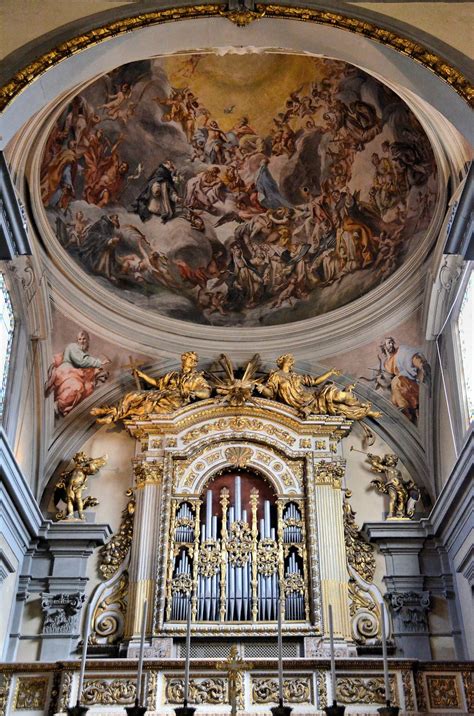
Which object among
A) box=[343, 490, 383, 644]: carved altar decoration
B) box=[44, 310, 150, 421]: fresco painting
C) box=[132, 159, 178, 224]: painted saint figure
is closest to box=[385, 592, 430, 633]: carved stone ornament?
box=[343, 490, 383, 644]: carved altar decoration

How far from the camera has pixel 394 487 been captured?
49.6 ft

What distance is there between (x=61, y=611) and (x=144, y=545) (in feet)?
5.72

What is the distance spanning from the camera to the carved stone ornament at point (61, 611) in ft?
45.4

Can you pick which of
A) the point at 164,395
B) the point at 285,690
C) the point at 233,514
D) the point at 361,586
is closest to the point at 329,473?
the point at 233,514

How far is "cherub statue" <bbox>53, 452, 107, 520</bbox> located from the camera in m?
15.0

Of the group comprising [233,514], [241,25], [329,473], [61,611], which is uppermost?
[241,25]

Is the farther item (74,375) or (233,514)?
(74,375)

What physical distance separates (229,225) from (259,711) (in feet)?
30.2

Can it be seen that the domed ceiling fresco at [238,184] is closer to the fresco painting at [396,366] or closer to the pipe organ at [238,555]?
the fresco painting at [396,366]

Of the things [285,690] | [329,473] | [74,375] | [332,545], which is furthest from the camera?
[74,375]

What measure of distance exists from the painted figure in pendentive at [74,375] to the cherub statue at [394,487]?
5494 mm

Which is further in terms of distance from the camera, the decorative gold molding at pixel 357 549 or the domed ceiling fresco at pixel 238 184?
the domed ceiling fresco at pixel 238 184

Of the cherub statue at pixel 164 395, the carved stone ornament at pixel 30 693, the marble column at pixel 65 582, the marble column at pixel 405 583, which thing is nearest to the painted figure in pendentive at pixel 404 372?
the marble column at pixel 405 583

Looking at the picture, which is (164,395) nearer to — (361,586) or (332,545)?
(332,545)
